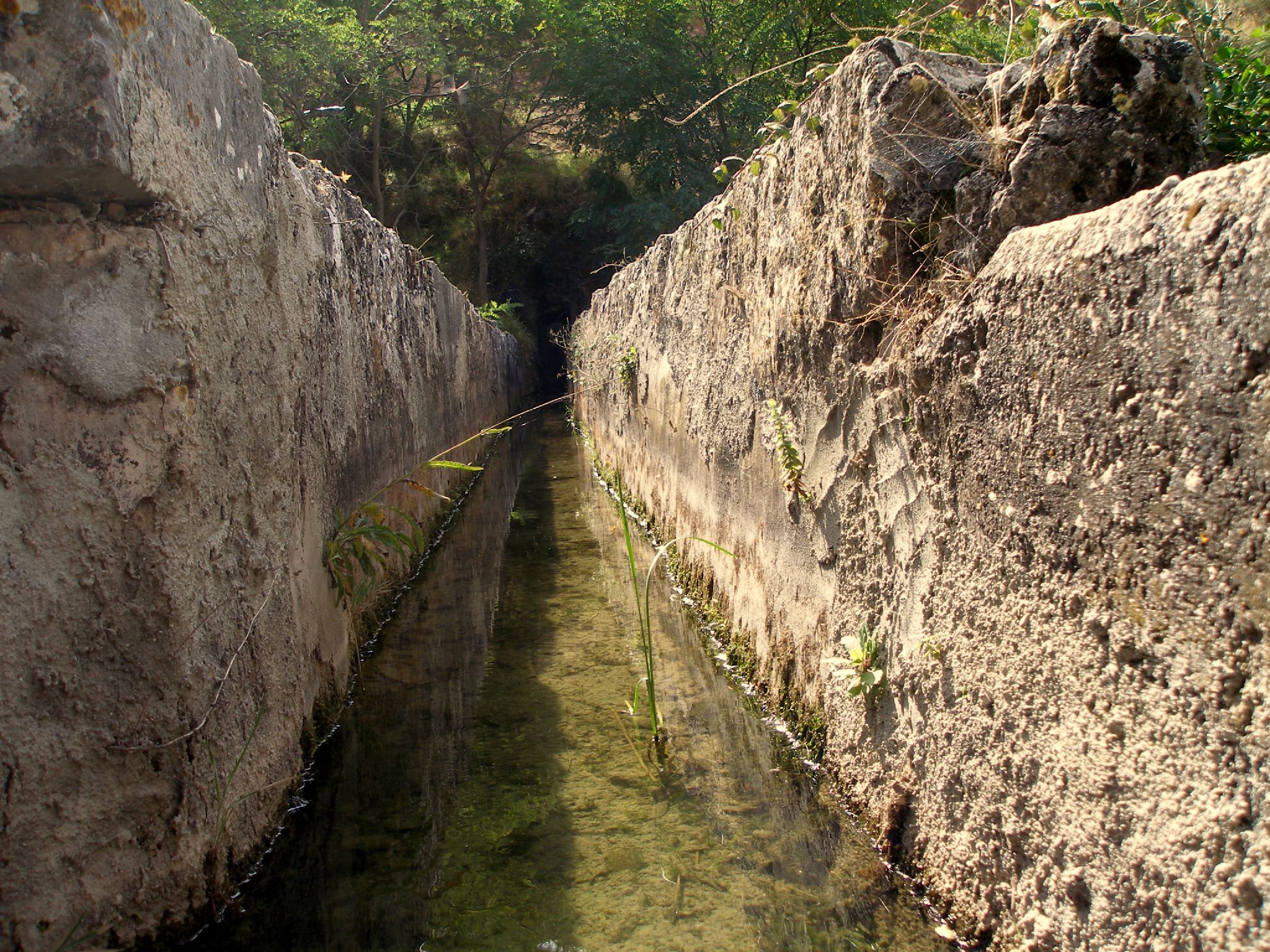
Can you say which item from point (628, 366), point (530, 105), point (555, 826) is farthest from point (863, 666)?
point (530, 105)

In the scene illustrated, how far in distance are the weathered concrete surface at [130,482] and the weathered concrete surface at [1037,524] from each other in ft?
5.04

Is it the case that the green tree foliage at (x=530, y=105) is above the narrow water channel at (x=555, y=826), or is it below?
above

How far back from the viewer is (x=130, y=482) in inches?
71.0

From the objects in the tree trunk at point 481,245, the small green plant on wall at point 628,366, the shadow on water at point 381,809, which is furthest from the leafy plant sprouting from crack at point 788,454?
the tree trunk at point 481,245

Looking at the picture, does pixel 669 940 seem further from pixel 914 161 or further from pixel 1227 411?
pixel 914 161

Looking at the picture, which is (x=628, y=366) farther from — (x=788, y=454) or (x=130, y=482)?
(x=130, y=482)

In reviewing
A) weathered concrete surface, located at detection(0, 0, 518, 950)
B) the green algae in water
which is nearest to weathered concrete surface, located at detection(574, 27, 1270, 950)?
the green algae in water

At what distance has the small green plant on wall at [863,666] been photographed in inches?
88.0

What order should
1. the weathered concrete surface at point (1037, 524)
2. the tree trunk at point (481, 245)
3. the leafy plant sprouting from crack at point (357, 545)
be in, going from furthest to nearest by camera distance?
1. the tree trunk at point (481, 245)
2. the leafy plant sprouting from crack at point (357, 545)
3. the weathered concrete surface at point (1037, 524)

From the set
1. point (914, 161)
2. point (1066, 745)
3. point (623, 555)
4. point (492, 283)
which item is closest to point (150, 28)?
point (914, 161)

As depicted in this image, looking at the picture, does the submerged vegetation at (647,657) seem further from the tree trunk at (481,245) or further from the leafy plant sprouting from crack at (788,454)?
the tree trunk at (481,245)

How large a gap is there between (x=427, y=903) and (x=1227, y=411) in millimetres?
1838

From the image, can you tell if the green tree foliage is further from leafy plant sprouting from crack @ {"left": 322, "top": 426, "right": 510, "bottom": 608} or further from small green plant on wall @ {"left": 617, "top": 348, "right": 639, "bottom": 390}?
leafy plant sprouting from crack @ {"left": 322, "top": 426, "right": 510, "bottom": 608}

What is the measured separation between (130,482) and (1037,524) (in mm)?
1712
